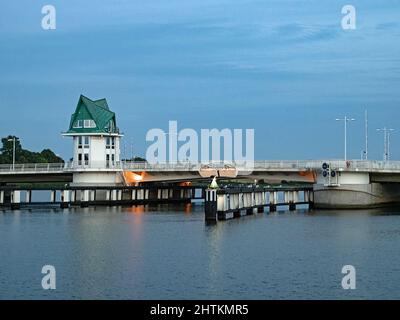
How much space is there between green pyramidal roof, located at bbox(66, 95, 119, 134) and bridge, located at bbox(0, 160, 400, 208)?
210 inches

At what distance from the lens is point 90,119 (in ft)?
391

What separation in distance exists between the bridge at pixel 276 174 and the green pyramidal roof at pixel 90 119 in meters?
5.34

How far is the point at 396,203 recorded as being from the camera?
11075cm

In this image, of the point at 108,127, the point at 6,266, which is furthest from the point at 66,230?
the point at 108,127

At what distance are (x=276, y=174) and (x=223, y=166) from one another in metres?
6.32

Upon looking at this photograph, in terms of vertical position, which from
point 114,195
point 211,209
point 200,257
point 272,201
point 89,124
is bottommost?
point 200,257

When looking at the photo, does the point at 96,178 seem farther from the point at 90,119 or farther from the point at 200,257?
the point at 200,257

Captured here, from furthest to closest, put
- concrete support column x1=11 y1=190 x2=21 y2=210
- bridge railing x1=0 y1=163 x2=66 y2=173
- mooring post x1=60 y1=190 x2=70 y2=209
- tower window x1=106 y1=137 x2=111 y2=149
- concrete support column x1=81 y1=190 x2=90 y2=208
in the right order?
tower window x1=106 y1=137 x2=111 y2=149
bridge railing x1=0 y1=163 x2=66 y2=173
concrete support column x1=81 y1=190 x2=90 y2=208
mooring post x1=60 y1=190 x2=70 y2=209
concrete support column x1=11 y1=190 x2=21 y2=210

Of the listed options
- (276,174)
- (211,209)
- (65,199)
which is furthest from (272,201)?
(211,209)

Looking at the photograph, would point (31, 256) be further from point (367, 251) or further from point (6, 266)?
point (367, 251)

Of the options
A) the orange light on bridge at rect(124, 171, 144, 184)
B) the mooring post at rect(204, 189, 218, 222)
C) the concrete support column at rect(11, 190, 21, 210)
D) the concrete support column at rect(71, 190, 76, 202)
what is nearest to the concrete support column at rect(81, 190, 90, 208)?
the concrete support column at rect(71, 190, 76, 202)

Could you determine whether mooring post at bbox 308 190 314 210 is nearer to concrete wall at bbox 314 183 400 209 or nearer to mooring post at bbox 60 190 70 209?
concrete wall at bbox 314 183 400 209

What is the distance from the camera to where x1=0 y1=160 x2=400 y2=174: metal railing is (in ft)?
312

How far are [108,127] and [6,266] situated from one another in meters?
73.7
